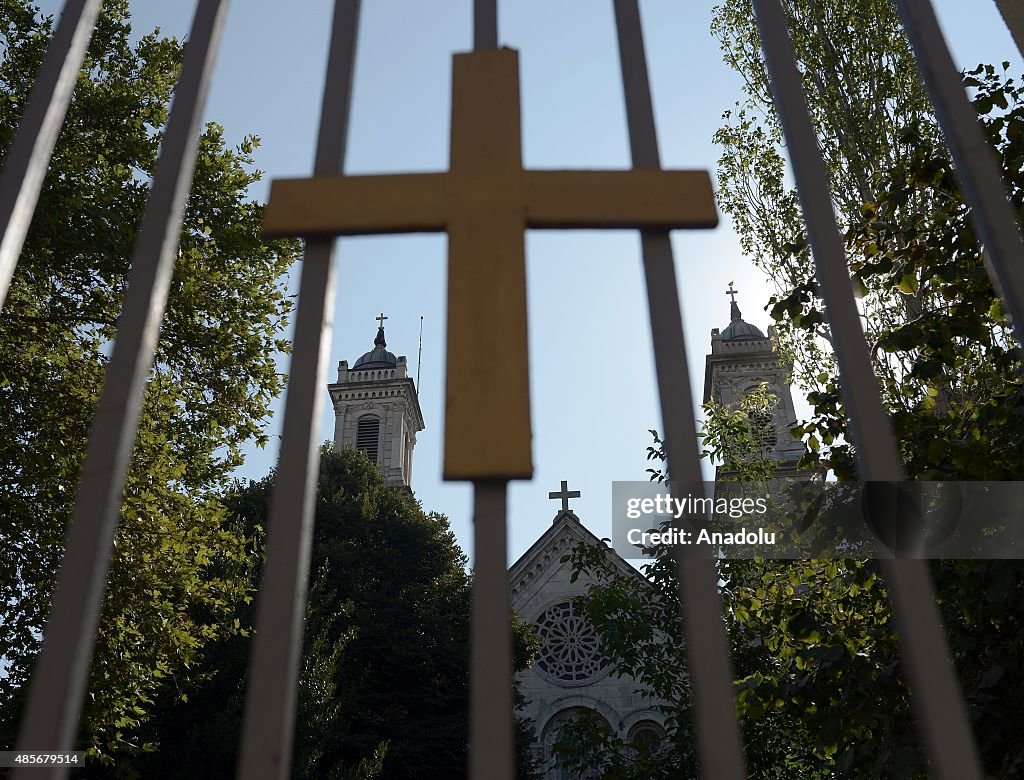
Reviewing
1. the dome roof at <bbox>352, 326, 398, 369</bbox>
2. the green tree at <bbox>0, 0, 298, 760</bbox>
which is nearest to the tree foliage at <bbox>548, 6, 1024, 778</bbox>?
the green tree at <bbox>0, 0, 298, 760</bbox>

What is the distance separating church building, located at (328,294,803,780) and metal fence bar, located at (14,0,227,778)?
2072 centimetres

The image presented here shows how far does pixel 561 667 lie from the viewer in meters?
29.8

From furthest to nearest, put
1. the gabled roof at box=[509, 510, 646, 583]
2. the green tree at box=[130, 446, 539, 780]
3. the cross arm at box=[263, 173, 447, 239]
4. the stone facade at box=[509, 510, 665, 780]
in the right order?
1. the gabled roof at box=[509, 510, 646, 583]
2. the stone facade at box=[509, 510, 665, 780]
3. the green tree at box=[130, 446, 539, 780]
4. the cross arm at box=[263, 173, 447, 239]

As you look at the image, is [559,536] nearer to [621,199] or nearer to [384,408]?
[384,408]

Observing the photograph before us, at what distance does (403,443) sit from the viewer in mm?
40250

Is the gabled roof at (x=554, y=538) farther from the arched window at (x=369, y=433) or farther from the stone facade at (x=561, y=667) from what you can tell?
the arched window at (x=369, y=433)

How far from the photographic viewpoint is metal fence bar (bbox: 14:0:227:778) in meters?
1.05

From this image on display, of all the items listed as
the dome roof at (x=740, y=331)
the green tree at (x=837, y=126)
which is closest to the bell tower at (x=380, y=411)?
the dome roof at (x=740, y=331)

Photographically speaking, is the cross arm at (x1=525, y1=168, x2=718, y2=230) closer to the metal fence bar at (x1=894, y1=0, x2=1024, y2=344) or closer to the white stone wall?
the metal fence bar at (x1=894, y1=0, x2=1024, y2=344)

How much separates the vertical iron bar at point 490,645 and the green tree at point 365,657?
16.1 metres

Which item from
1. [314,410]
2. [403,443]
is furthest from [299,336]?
[403,443]

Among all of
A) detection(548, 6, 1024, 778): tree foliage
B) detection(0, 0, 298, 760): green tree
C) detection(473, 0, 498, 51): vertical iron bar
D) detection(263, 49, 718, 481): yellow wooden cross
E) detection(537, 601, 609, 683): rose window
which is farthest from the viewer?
detection(537, 601, 609, 683): rose window

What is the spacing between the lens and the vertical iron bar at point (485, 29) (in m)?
1.59

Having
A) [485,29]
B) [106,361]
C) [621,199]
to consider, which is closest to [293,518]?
[621,199]
